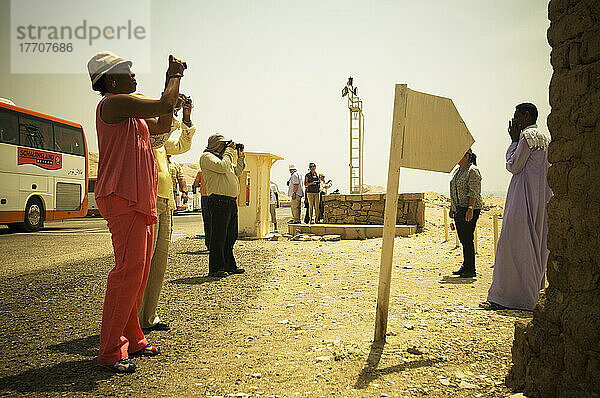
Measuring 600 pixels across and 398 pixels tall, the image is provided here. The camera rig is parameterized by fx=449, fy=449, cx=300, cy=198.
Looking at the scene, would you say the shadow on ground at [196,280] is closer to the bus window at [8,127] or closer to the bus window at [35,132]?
the bus window at [8,127]

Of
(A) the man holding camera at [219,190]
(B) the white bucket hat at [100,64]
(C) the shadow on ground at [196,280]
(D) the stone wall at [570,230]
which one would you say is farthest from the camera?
Answer: (A) the man holding camera at [219,190]

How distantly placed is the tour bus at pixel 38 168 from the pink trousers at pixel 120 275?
43.4ft

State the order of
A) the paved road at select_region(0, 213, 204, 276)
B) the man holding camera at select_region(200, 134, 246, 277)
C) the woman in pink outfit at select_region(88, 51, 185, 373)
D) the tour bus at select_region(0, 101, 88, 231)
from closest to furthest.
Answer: the woman in pink outfit at select_region(88, 51, 185, 373) < the man holding camera at select_region(200, 134, 246, 277) < the paved road at select_region(0, 213, 204, 276) < the tour bus at select_region(0, 101, 88, 231)

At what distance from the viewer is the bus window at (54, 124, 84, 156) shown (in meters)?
15.8

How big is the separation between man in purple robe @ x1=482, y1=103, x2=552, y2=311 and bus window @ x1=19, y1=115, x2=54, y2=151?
14.6 meters

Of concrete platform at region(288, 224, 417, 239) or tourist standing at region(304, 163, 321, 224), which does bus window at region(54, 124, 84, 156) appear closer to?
tourist standing at region(304, 163, 321, 224)

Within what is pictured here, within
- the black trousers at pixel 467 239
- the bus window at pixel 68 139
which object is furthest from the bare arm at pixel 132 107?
the bus window at pixel 68 139

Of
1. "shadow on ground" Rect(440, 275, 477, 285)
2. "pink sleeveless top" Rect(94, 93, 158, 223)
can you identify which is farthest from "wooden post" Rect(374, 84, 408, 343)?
"shadow on ground" Rect(440, 275, 477, 285)

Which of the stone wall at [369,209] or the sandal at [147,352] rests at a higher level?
the stone wall at [369,209]

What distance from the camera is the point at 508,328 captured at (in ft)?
12.0

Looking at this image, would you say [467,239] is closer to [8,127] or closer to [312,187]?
[312,187]

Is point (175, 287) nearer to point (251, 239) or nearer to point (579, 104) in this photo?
point (579, 104)

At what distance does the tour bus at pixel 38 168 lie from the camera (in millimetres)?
13781

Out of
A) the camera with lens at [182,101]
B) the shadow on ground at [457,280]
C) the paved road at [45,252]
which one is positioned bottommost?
the paved road at [45,252]
